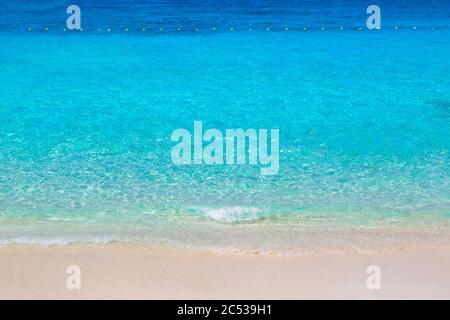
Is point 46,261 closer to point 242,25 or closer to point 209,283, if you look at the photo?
point 209,283

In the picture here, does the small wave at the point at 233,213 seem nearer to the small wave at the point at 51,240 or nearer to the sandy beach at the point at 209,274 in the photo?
the sandy beach at the point at 209,274

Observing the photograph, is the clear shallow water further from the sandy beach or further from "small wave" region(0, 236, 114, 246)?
the sandy beach

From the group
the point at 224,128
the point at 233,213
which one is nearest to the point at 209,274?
the point at 233,213

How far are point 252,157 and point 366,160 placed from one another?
121 cm

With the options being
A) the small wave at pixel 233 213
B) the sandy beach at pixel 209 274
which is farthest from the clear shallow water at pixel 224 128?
the sandy beach at pixel 209 274

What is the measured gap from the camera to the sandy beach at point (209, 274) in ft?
13.5

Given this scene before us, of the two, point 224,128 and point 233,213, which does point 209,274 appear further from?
point 224,128

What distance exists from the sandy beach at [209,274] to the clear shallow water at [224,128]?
0.86 feet

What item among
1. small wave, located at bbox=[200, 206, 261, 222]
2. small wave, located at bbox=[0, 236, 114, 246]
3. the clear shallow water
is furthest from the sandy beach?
small wave, located at bbox=[200, 206, 261, 222]

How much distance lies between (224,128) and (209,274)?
4025 millimetres

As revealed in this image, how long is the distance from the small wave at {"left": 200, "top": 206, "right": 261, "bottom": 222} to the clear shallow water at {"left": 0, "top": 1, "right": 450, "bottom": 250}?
18 mm

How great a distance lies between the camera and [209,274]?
14.3ft

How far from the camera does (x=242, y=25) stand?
14992mm

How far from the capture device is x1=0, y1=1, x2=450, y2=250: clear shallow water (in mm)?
5309
